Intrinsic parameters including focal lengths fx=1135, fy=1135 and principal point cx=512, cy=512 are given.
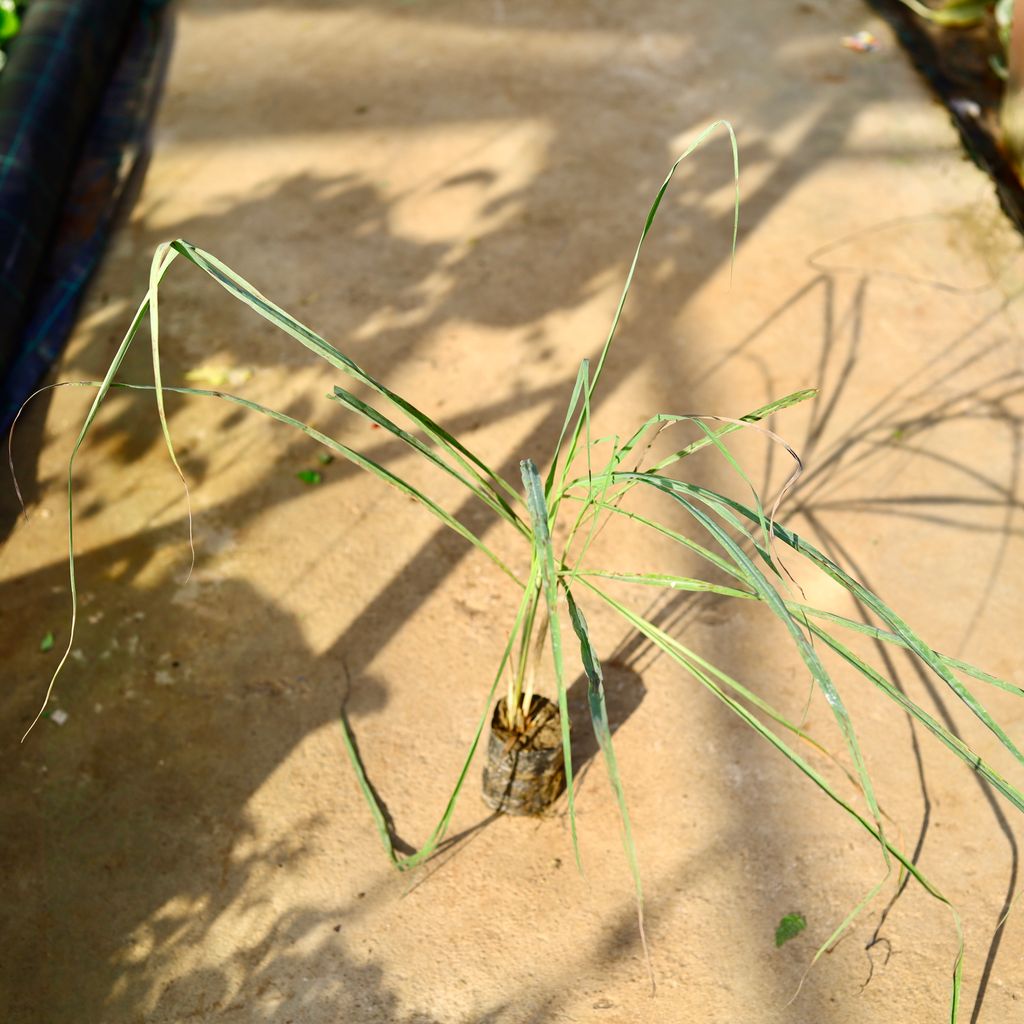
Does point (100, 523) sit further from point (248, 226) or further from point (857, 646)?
point (857, 646)

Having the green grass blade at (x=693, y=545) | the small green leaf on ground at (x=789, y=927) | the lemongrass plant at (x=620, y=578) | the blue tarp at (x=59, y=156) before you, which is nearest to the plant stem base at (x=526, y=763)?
the lemongrass plant at (x=620, y=578)

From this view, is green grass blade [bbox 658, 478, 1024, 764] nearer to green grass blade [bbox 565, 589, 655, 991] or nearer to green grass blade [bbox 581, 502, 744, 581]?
green grass blade [bbox 581, 502, 744, 581]

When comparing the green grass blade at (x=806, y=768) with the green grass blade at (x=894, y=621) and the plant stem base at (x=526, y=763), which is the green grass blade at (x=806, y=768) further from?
the plant stem base at (x=526, y=763)

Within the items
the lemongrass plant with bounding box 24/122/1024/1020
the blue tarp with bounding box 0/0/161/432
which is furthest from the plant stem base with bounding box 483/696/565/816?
the blue tarp with bounding box 0/0/161/432

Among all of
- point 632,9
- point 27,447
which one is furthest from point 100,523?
point 632,9

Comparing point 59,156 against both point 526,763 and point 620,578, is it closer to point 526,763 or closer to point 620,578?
point 526,763

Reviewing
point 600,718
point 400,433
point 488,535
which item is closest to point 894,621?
point 600,718
